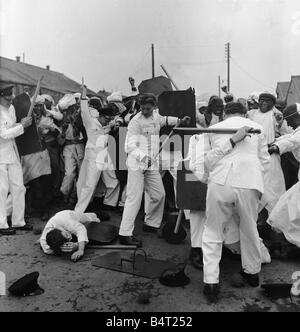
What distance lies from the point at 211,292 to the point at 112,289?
3.27 feet

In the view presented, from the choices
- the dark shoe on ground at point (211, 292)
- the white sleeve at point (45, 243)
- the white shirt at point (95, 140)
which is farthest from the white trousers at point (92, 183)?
the dark shoe on ground at point (211, 292)

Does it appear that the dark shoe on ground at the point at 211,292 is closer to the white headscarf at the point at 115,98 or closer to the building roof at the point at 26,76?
the white headscarf at the point at 115,98

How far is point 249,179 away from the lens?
349cm

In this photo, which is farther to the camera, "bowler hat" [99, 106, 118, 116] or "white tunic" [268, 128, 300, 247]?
"bowler hat" [99, 106, 118, 116]

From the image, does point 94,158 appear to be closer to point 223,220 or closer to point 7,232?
point 7,232

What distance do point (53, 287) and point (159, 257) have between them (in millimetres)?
1438

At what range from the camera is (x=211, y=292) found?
3.51 metres

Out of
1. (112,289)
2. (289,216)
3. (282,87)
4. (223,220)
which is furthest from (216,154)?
(282,87)

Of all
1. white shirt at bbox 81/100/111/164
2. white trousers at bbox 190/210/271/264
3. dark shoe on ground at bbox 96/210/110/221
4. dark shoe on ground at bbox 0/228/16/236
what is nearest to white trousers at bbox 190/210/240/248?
white trousers at bbox 190/210/271/264

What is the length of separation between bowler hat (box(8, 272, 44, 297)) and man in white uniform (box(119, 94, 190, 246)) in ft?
5.31

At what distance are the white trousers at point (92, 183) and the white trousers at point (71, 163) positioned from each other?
0.29 meters

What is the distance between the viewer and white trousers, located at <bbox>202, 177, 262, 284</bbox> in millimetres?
3516

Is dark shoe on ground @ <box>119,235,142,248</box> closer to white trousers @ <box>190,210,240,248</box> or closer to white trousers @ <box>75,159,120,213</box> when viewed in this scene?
white trousers @ <box>190,210,240,248</box>

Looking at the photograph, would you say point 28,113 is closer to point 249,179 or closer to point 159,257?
point 159,257
